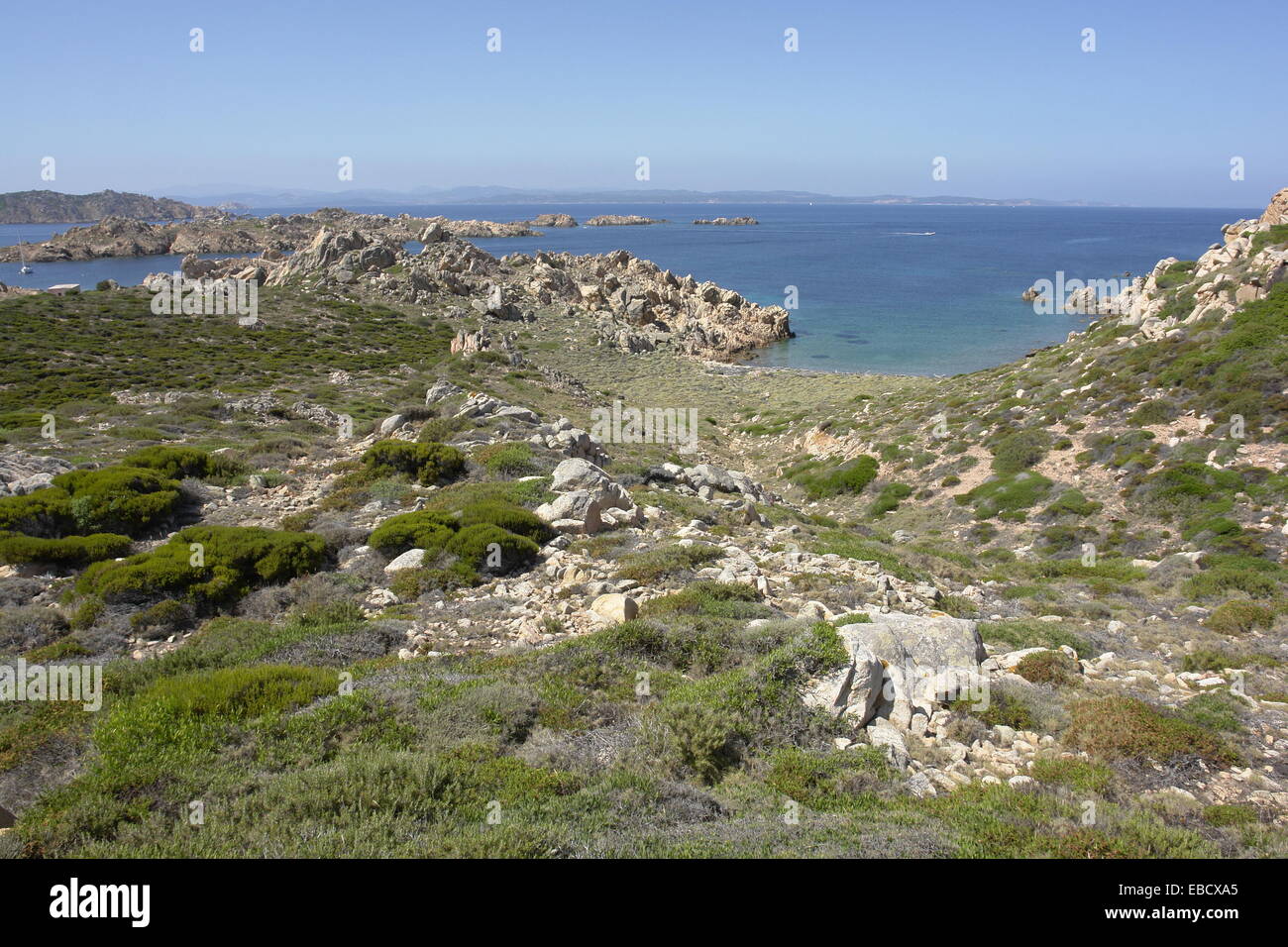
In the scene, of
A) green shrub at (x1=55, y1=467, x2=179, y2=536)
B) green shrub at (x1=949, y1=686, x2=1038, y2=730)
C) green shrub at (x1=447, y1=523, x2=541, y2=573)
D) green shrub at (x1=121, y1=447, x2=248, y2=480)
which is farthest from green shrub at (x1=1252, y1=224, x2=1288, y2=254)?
green shrub at (x1=55, y1=467, x2=179, y2=536)

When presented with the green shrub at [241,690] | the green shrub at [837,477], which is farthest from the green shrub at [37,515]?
the green shrub at [837,477]

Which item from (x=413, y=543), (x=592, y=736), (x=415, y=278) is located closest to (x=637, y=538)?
(x=413, y=543)

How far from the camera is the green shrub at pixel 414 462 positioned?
16844 millimetres

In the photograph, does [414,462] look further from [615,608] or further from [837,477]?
[837,477]

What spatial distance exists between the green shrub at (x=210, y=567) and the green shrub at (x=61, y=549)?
2.26 feet

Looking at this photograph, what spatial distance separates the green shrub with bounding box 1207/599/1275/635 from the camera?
11.3m

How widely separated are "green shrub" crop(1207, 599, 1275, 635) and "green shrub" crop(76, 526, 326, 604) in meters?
15.8

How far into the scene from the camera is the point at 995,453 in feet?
83.8

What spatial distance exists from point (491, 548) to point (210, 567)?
14.6 feet

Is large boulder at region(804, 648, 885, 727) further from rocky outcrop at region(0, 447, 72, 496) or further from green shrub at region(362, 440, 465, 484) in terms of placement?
rocky outcrop at region(0, 447, 72, 496)

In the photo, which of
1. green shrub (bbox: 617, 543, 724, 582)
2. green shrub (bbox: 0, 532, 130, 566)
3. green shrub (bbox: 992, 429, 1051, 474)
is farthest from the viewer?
green shrub (bbox: 992, 429, 1051, 474)

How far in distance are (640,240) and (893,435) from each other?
160602 mm

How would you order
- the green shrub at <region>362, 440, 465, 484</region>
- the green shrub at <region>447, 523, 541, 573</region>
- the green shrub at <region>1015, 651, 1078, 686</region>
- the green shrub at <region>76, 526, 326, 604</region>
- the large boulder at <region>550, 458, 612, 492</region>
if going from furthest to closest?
the green shrub at <region>362, 440, 465, 484</region> < the large boulder at <region>550, 458, 612, 492</region> < the green shrub at <region>447, 523, 541, 573</region> < the green shrub at <region>76, 526, 326, 604</region> < the green shrub at <region>1015, 651, 1078, 686</region>
